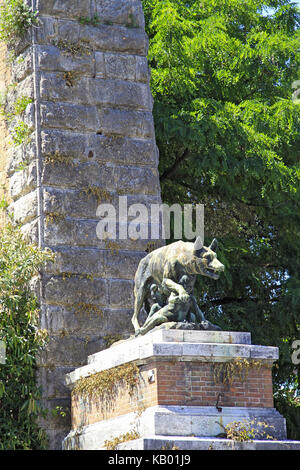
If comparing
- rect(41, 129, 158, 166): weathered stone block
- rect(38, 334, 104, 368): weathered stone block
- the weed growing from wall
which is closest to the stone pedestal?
rect(38, 334, 104, 368): weathered stone block

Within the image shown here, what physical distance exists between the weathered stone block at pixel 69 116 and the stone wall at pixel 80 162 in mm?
14

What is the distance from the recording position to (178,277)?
10.6m

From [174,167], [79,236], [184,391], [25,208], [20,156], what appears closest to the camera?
[184,391]

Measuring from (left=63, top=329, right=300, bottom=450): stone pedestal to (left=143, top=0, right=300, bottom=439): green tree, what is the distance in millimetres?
4474

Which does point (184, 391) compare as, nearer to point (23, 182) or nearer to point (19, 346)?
point (19, 346)

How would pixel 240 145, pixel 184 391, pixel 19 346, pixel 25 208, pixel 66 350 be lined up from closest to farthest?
pixel 184 391 < pixel 19 346 < pixel 66 350 < pixel 25 208 < pixel 240 145

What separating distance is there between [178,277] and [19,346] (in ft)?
7.51

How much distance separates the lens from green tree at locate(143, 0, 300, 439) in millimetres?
14836

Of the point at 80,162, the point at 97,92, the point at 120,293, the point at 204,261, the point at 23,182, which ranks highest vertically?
the point at 97,92

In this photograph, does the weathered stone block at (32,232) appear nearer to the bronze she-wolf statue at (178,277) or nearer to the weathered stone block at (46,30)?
the bronze she-wolf statue at (178,277)

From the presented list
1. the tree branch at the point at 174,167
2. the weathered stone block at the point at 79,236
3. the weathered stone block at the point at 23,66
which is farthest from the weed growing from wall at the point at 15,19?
the tree branch at the point at 174,167

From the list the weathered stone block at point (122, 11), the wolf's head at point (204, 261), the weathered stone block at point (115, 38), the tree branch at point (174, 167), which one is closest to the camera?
the wolf's head at point (204, 261)

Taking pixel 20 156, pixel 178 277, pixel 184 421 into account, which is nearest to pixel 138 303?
pixel 178 277

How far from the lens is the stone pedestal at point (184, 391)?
368 inches
